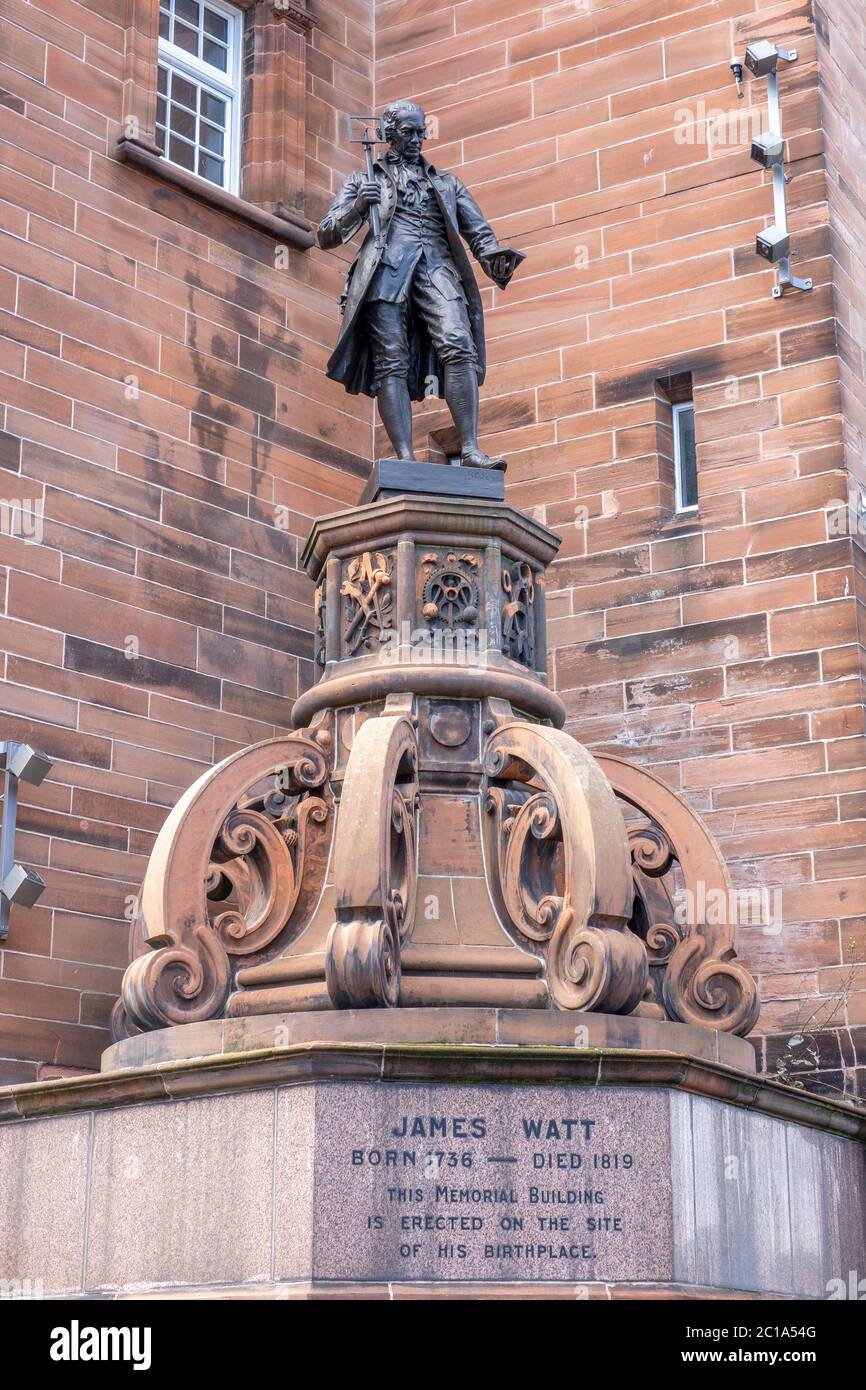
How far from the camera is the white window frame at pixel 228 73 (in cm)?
1529

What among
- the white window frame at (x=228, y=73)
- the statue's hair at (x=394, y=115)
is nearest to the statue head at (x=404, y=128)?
the statue's hair at (x=394, y=115)

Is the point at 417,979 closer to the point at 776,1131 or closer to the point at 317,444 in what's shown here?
the point at 776,1131

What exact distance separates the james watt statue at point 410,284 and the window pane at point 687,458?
3463 mm

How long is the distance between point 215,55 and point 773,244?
4529 millimetres

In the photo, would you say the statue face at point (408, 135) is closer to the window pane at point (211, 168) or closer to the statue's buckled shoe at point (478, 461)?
the statue's buckled shoe at point (478, 461)

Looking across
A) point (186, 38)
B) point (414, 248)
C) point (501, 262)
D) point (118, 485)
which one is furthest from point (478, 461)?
point (186, 38)

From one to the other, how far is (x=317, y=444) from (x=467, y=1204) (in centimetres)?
796

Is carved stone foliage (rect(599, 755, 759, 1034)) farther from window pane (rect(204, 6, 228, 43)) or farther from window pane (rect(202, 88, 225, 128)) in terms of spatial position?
window pane (rect(204, 6, 228, 43))

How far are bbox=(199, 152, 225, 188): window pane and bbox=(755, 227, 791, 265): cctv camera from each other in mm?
4006

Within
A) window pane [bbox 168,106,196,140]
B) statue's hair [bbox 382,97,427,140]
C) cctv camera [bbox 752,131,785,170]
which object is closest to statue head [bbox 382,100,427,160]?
statue's hair [bbox 382,97,427,140]

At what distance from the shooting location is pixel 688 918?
10102 mm

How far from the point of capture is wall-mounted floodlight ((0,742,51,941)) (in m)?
12.0

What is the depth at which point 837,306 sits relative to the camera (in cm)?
1386

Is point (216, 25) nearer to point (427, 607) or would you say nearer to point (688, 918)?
point (427, 607)
